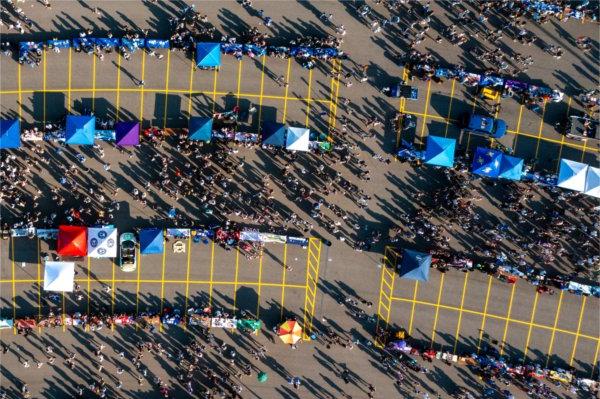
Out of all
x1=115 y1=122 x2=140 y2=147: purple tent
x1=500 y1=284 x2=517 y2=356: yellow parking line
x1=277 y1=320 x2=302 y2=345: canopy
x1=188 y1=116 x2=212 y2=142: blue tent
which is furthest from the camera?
x1=500 y1=284 x2=517 y2=356: yellow parking line

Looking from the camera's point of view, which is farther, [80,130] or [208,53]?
[208,53]

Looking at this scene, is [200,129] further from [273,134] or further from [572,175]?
[572,175]

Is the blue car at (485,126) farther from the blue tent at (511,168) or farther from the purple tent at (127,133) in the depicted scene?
the purple tent at (127,133)

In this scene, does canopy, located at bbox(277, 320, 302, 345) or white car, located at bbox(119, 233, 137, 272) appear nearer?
white car, located at bbox(119, 233, 137, 272)

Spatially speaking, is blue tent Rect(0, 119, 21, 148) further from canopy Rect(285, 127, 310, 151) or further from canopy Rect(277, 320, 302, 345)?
canopy Rect(277, 320, 302, 345)

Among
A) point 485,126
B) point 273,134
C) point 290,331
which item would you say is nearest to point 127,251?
point 290,331

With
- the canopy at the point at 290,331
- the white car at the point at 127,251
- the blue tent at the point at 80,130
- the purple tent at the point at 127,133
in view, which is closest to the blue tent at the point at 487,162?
the canopy at the point at 290,331

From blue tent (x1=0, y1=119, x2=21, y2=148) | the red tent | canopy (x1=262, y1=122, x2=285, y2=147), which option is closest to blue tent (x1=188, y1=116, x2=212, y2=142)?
canopy (x1=262, y1=122, x2=285, y2=147)
